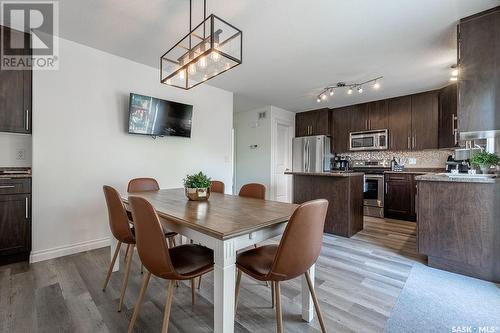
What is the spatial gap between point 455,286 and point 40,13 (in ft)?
15.5

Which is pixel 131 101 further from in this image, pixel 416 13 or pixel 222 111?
pixel 416 13

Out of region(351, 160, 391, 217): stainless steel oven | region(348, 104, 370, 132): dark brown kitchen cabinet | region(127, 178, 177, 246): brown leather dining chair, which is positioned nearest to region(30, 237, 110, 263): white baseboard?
region(127, 178, 177, 246): brown leather dining chair

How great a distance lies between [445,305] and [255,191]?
1.78 m

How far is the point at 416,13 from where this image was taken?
6.88 ft

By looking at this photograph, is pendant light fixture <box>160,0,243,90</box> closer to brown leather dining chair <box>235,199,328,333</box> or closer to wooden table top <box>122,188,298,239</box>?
wooden table top <box>122,188,298,239</box>

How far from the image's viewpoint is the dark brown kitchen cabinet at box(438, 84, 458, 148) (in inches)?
149

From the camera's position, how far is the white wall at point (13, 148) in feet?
8.34

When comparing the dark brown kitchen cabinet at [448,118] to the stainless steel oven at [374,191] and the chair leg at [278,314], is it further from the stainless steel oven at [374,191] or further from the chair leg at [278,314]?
the chair leg at [278,314]

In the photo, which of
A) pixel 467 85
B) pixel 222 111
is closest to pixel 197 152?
pixel 222 111

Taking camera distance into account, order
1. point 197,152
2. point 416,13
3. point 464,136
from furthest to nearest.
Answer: point 197,152 → point 464,136 → point 416,13

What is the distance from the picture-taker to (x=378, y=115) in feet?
16.2

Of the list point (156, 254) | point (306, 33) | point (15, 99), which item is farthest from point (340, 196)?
point (15, 99)

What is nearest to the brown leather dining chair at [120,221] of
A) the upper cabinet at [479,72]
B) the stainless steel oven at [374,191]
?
the upper cabinet at [479,72]

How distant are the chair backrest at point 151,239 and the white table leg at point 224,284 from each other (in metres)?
0.29
